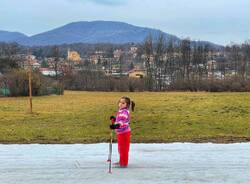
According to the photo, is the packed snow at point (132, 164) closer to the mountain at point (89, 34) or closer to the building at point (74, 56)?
the building at point (74, 56)

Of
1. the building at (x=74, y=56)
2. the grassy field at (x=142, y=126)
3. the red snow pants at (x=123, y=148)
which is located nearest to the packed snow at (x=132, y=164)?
the red snow pants at (x=123, y=148)

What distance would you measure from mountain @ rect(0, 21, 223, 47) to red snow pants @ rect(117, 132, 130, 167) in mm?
45582

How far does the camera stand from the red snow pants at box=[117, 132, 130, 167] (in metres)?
7.82

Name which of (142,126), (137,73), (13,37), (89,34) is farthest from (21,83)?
(89,34)

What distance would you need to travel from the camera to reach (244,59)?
48.3 m

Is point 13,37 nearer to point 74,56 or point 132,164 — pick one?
point 74,56

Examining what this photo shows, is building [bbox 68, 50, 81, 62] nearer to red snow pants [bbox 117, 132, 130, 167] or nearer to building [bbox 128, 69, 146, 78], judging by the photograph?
building [bbox 128, 69, 146, 78]

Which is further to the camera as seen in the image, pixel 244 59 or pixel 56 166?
pixel 244 59

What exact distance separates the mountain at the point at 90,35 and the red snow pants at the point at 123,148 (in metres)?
45.6

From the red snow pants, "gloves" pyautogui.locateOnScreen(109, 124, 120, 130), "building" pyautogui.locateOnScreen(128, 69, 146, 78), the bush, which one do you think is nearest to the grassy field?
the red snow pants

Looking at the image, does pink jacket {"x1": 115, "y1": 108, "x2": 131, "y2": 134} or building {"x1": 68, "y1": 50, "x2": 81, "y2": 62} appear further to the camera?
building {"x1": 68, "y1": 50, "x2": 81, "y2": 62}

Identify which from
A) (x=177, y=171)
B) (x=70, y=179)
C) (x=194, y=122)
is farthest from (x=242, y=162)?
(x=194, y=122)

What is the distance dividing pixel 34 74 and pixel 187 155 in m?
25.3

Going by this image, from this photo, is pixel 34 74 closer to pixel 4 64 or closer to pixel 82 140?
pixel 4 64
